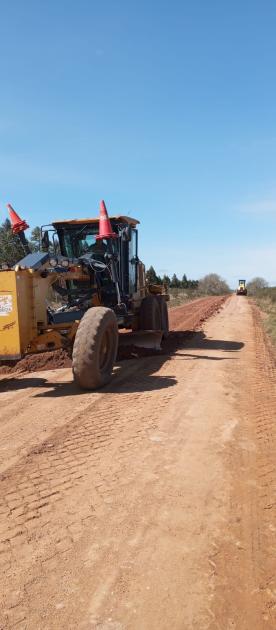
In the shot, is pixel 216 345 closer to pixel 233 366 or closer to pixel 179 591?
pixel 233 366

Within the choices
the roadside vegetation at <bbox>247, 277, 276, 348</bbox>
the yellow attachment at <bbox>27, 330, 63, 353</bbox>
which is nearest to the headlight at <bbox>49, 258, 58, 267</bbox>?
the yellow attachment at <bbox>27, 330, 63, 353</bbox>

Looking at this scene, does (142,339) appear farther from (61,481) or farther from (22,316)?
(61,481)

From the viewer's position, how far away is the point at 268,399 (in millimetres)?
6879

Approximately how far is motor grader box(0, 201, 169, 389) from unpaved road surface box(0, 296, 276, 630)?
2.50ft

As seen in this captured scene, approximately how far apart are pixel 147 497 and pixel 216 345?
353 inches

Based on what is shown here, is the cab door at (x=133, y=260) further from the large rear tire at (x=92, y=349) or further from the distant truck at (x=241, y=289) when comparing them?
the distant truck at (x=241, y=289)

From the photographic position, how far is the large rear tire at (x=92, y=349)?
6.57m

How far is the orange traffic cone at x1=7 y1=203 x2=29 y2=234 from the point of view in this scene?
8.30 m

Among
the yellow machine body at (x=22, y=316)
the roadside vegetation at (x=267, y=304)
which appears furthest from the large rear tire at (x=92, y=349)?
the roadside vegetation at (x=267, y=304)

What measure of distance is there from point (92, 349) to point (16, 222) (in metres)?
3.14

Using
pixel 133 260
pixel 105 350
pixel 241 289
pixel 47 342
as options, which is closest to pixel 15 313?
pixel 47 342

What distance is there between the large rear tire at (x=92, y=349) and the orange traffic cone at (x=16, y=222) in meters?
2.29

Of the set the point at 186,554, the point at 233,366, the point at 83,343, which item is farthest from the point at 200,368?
the point at 186,554

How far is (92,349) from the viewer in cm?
661
